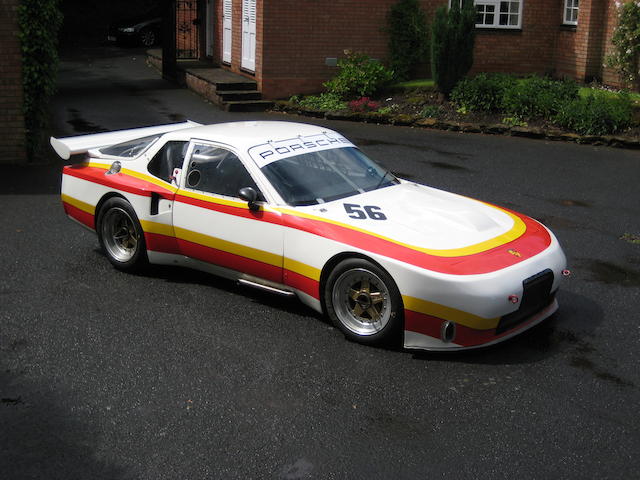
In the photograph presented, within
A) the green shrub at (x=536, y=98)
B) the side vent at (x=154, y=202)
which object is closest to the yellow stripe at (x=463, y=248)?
the side vent at (x=154, y=202)

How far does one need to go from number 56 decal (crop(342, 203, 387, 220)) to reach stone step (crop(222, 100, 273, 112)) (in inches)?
470

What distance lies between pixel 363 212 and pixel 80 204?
318cm

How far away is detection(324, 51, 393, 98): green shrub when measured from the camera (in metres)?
18.6

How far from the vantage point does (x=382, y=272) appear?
6.16 metres

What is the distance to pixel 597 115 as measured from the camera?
15.4 metres

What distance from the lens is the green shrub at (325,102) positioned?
18.1 meters

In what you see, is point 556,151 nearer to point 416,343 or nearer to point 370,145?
point 370,145

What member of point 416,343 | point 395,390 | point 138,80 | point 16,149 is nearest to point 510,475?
point 395,390

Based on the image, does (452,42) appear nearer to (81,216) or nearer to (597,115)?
(597,115)

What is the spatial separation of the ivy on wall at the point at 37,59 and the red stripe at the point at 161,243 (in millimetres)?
6301

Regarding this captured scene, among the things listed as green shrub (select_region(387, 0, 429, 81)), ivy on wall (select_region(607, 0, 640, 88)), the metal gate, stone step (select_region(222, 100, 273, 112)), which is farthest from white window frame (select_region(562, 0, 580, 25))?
the metal gate

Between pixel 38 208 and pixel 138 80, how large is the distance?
13356mm

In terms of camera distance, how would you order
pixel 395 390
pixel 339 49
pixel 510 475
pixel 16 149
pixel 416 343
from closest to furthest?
pixel 510 475, pixel 395 390, pixel 416 343, pixel 16 149, pixel 339 49

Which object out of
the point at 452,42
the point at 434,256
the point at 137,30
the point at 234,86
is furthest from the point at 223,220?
the point at 137,30
